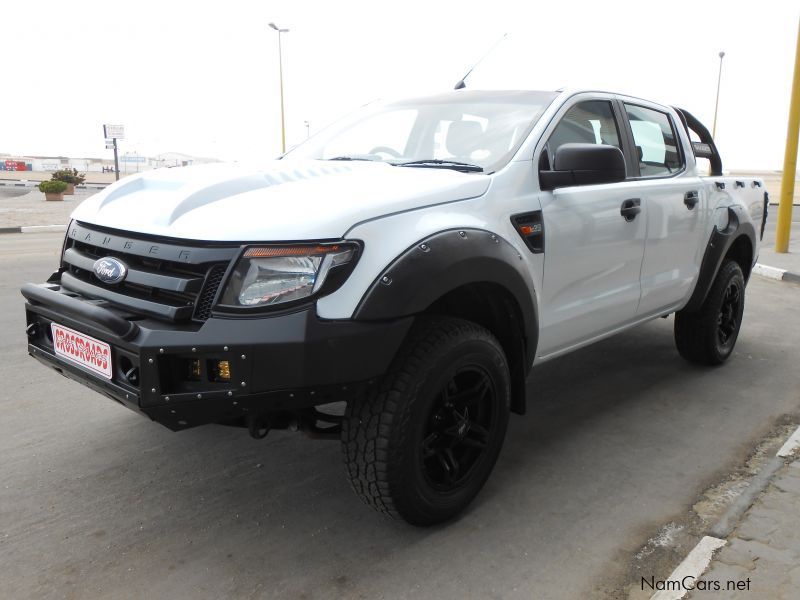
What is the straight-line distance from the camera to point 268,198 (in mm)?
2398

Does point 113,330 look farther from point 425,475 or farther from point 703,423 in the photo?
point 703,423

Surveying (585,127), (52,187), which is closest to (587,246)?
(585,127)

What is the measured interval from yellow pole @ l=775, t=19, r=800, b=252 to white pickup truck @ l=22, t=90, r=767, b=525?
8426 millimetres

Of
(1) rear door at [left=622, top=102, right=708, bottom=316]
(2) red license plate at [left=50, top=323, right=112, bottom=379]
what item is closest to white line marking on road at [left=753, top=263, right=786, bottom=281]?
(1) rear door at [left=622, top=102, right=708, bottom=316]

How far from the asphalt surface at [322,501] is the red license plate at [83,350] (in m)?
0.66

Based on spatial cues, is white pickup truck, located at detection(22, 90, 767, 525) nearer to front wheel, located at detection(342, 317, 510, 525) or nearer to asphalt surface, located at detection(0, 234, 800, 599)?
front wheel, located at detection(342, 317, 510, 525)

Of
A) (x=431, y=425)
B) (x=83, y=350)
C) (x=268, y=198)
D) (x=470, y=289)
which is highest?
(x=268, y=198)

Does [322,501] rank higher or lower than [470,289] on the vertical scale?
lower

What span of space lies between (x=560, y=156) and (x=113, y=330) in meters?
1.86

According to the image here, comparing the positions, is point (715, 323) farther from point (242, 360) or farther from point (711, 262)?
point (242, 360)

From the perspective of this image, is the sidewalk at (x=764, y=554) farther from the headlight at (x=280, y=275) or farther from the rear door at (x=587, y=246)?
the headlight at (x=280, y=275)

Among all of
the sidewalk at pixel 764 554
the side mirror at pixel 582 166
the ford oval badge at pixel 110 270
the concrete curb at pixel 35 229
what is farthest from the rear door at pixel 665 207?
the concrete curb at pixel 35 229

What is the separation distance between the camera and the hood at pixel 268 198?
2.24 m

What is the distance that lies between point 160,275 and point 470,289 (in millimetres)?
1130
